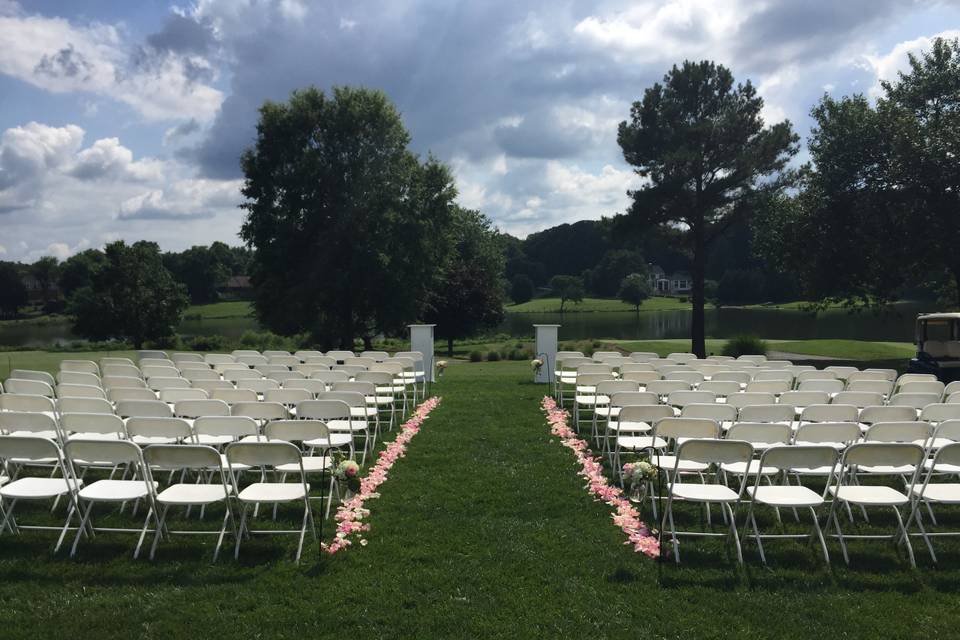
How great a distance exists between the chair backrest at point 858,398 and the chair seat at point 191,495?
5808 mm

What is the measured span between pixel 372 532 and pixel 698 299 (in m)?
23.4

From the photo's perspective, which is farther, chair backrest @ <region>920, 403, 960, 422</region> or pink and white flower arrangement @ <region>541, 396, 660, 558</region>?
chair backrest @ <region>920, 403, 960, 422</region>

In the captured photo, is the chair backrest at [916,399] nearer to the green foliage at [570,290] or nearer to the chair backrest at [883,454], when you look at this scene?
the chair backrest at [883,454]

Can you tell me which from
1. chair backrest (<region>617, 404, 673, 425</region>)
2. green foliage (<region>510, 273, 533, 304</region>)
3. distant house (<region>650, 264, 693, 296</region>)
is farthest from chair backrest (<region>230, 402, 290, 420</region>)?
distant house (<region>650, 264, 693, 296</region>)

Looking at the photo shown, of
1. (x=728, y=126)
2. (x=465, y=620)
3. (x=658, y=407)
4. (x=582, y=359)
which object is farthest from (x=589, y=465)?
(x=728, y=126)

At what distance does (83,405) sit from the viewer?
5797 millimetres

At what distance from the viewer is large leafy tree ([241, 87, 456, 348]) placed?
76.4ft

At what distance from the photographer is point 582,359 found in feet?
35.1

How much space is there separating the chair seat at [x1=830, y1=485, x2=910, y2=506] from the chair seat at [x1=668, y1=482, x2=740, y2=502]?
673mm

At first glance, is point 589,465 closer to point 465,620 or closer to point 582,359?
point 465,620

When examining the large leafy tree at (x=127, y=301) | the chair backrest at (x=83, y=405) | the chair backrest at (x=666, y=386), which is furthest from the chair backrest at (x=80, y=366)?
the large leafy tree at (x=127, y=301)

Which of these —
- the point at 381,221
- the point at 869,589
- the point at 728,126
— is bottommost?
the point at 869,589

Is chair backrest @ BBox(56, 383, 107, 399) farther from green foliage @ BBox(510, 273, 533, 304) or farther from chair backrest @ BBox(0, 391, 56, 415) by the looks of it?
green foliage @ BBox(510, 273, 533, 304)

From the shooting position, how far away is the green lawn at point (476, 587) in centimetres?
332
